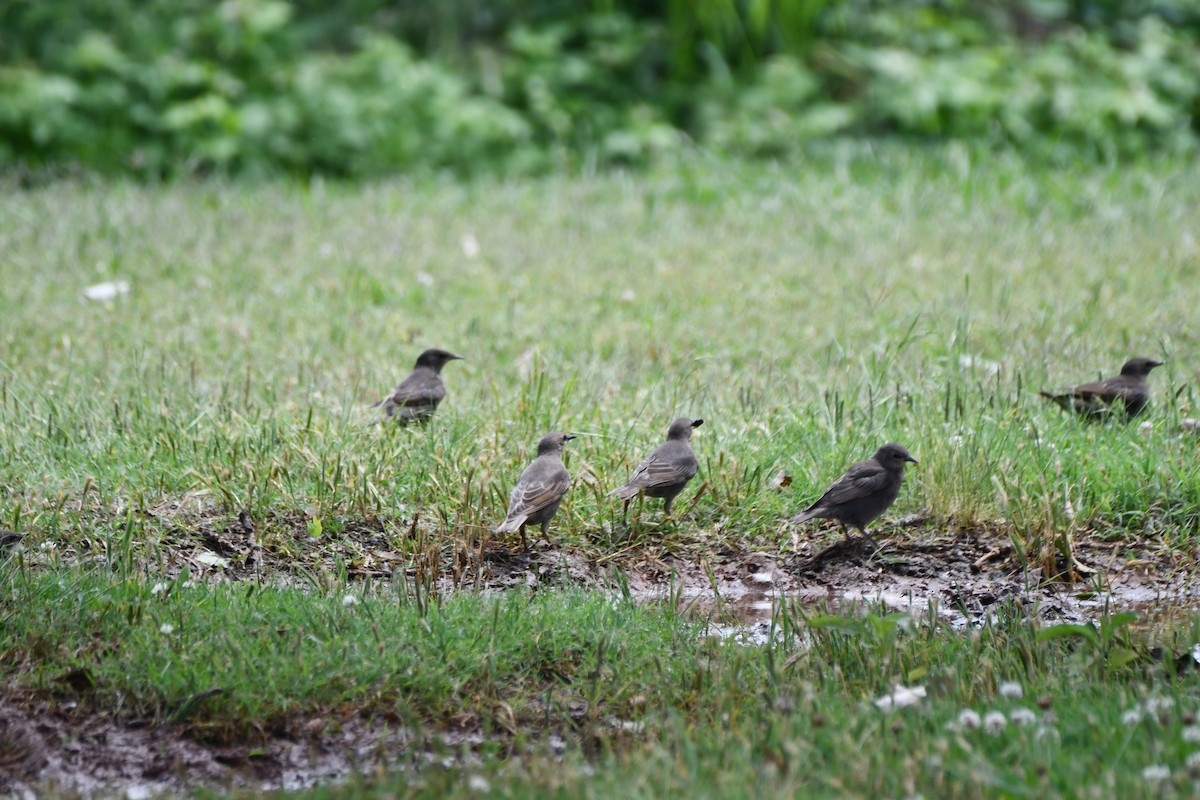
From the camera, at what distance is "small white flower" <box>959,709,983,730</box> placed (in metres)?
3.60

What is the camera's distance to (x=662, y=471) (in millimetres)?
5324

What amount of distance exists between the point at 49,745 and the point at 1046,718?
279 cm

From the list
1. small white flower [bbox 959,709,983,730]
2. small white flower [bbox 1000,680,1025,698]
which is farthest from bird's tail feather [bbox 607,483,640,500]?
small white flower [bbox 959,709,983,730]

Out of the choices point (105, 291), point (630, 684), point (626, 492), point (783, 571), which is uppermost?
point (626, 492)

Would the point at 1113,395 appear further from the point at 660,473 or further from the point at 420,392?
the point at 420,392

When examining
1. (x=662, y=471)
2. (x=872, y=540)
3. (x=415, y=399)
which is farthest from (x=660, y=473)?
(x=415, y=399)

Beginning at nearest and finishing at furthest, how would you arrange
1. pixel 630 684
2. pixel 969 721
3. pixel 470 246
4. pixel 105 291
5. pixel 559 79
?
pixel 969 721 → pixel 630 684 → pixel 105 291 → pixel 470 246 → pixel 559 79

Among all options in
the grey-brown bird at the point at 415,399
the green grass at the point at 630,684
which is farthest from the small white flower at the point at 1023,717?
the grey-brown bird at the point at 415,399

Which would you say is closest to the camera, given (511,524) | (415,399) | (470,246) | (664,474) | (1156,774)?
(1156,774)

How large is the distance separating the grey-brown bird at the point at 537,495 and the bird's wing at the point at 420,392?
102 centimetres

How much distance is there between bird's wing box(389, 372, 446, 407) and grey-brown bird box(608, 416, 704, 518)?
1.19 m

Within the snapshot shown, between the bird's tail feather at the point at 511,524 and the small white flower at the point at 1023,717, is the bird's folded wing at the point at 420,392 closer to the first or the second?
the bird's tail feather at the point at 511,524

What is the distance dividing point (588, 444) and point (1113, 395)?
93.4 inches

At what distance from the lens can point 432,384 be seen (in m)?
6.29
